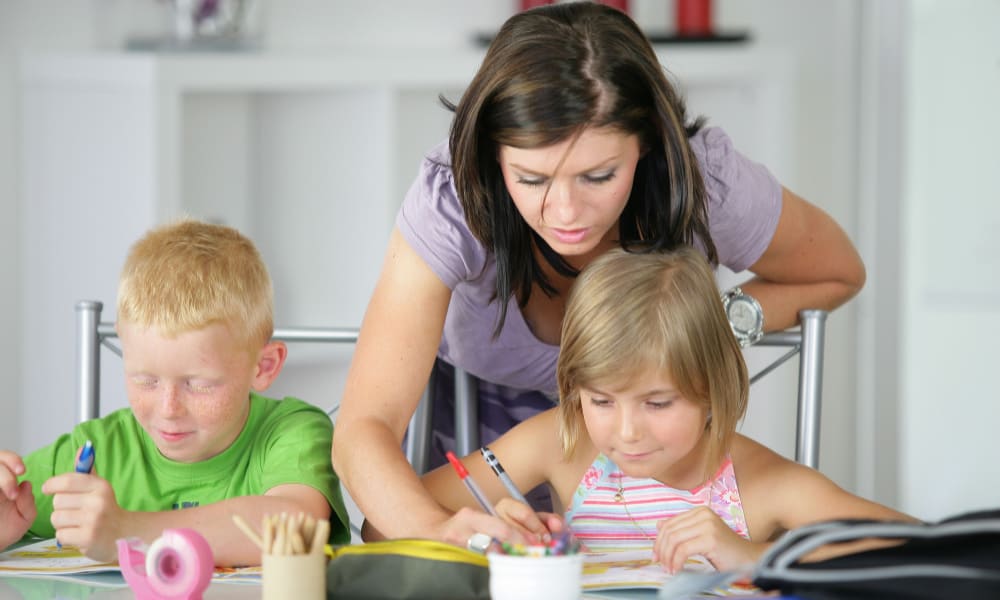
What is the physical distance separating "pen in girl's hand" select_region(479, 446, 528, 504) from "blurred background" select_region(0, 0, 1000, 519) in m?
1.62

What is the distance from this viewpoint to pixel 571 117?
125cm

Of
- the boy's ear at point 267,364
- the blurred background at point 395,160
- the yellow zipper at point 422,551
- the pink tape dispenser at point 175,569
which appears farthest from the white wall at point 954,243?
the pink tape dispenser at point 175,569

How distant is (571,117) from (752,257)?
15.8 inches

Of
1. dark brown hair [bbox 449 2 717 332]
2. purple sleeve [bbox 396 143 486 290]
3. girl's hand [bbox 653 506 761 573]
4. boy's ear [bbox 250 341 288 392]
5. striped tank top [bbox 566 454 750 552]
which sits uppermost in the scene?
dark brown hair [bbox 449 2 717 332]

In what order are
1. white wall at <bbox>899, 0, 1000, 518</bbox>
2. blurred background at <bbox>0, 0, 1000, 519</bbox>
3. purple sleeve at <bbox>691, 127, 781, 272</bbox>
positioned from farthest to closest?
white wall at <bbox>899, 0, 1000, 518</bbox> < blurred background at <bbox>0, 0, 1000, 519</bbox> < purple sleeve at <bbox>691, 127, 781, 272</bbox>

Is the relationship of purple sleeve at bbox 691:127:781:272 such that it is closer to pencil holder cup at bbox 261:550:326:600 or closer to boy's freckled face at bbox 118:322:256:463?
boy's freckled face at bbox 118:322:256:463

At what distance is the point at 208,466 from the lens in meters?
1.39

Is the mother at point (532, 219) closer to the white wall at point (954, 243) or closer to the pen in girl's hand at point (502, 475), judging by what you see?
the pen in girl's hand at point (502, 475)

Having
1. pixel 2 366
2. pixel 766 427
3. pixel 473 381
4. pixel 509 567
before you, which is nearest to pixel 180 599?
pixel 509 567

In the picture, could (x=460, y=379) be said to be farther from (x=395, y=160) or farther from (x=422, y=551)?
(x=395, y=160)

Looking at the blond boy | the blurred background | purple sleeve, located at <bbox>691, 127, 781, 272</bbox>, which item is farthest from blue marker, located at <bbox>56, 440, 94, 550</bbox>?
the blurred background

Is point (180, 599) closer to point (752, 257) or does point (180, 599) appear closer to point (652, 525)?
point (652, 525)

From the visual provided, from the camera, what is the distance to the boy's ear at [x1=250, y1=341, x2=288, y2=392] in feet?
4.61

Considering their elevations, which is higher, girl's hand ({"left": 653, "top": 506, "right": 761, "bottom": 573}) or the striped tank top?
girl's hand ({"left": 653, "top": 506, "right": 761, "bottom": 573})
